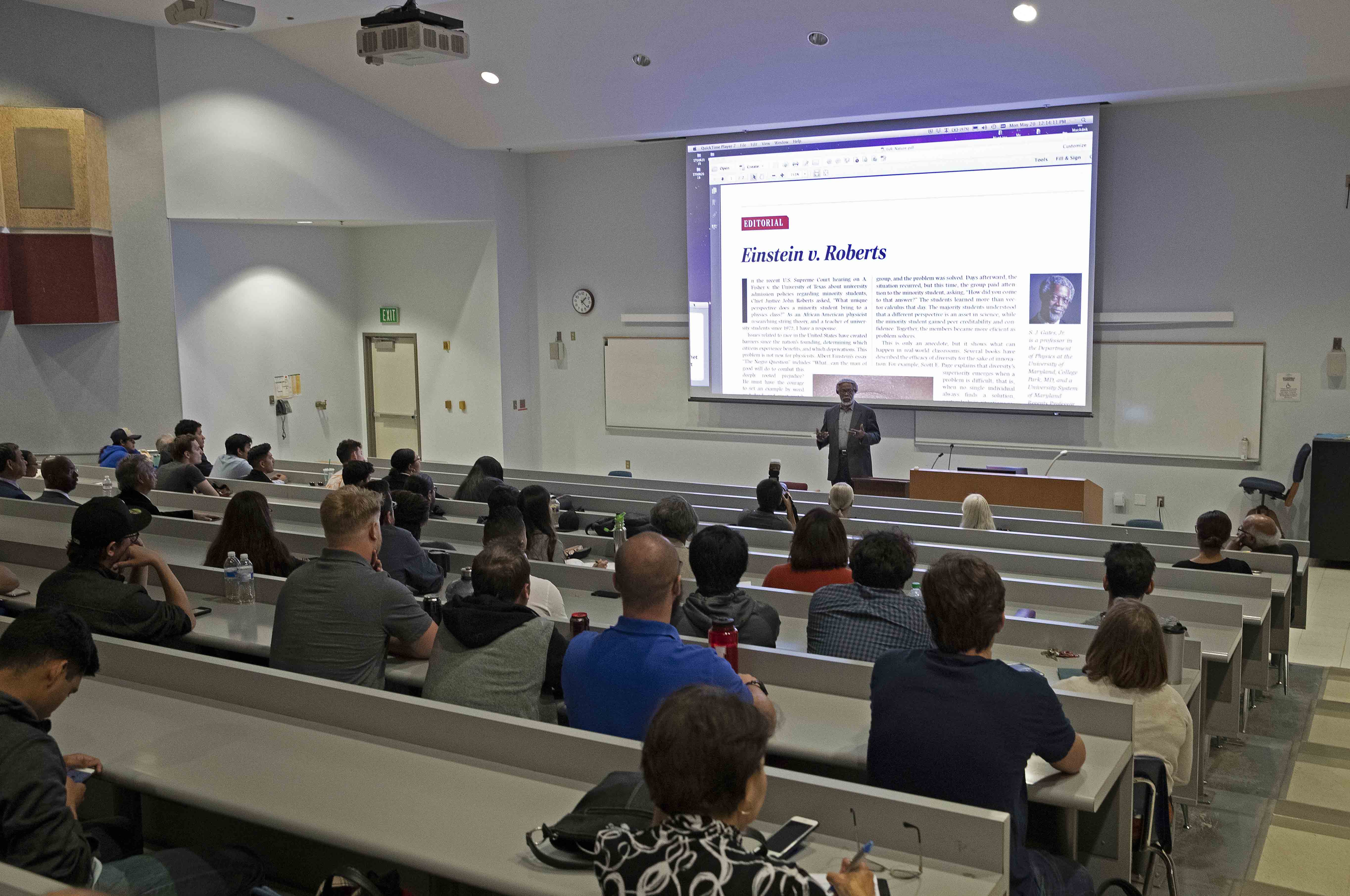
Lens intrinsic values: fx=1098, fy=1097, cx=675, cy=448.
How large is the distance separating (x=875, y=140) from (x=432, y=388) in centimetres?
569

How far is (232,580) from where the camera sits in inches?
174

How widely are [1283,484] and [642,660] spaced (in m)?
7.66

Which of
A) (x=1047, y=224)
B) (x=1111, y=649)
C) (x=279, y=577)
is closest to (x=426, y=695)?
(x=279, y=577)

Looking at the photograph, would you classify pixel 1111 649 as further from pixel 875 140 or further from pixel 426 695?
pixel 875 140

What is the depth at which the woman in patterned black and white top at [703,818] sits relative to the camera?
161cm

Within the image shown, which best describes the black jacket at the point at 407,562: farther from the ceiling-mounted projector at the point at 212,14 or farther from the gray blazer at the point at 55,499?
the ceiling-mounted projector at the point at 212,14

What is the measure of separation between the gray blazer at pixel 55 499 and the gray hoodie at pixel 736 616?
4013mm

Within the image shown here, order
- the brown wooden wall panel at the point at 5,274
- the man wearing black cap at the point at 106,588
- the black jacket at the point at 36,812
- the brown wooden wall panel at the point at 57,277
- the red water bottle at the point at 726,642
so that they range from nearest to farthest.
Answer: the black jacket at the point at 36,812 → the red water bottle at the point at 726,642 → the man wearing black cap at the point at 106,588 → the brown wooden wall panel at the point at 5,274 → the brown wooden wall panel at the point at 57,277

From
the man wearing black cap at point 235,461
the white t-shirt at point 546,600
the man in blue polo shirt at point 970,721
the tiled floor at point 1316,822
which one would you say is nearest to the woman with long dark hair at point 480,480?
the man wearing black cap at point 235,461

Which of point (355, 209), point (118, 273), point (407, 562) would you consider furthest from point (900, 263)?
point (118, 273)

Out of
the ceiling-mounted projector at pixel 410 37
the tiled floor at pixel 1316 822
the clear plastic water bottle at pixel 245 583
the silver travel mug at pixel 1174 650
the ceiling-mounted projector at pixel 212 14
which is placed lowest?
the tiled floor at pixel 1316 822

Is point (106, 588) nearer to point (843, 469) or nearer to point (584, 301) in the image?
point (843, 469)

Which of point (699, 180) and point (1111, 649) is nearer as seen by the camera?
point (1111, 649)

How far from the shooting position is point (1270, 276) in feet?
28.3
